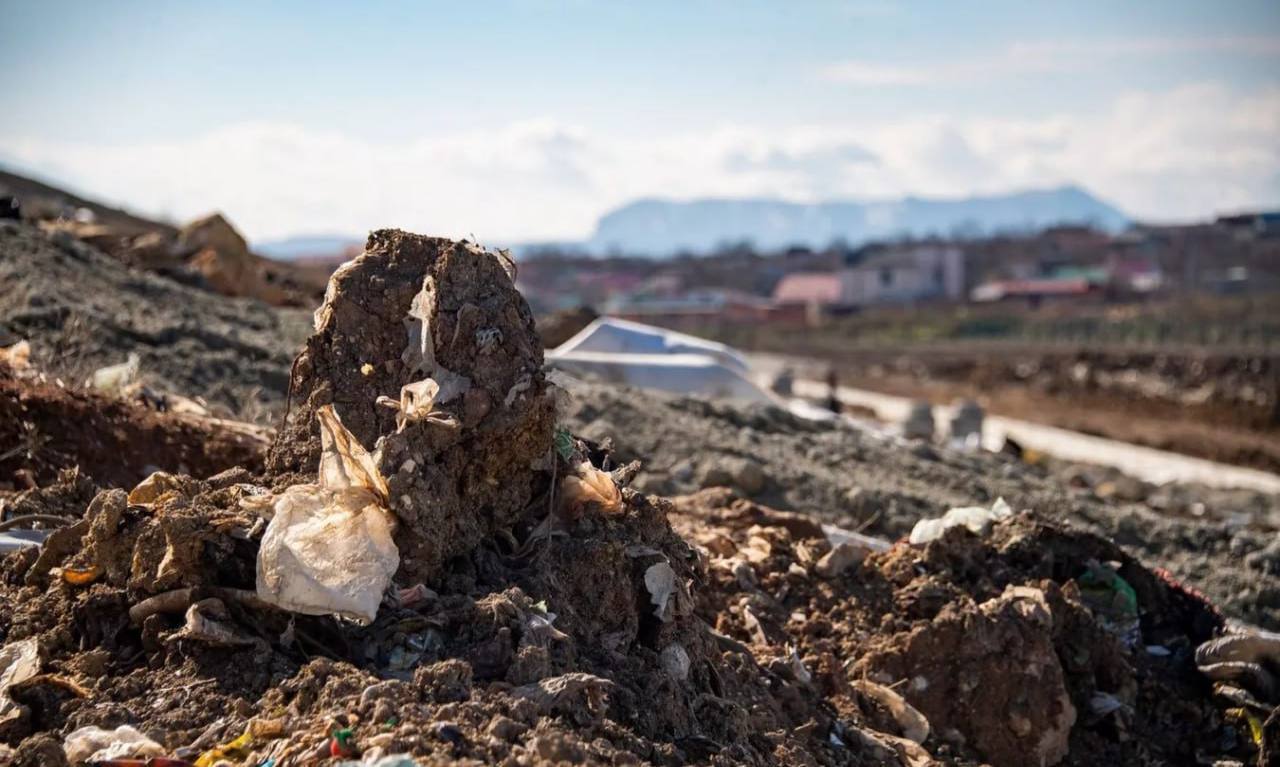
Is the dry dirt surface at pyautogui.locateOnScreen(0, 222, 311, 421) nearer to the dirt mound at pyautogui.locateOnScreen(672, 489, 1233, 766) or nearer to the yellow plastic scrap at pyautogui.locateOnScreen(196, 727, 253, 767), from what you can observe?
the dirt mound at pyautogui.locateOnScreen(672, 489, 1233, 766)

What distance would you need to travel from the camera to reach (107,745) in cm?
299

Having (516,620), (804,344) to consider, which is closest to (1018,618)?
(516,620)

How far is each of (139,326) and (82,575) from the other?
19.6 ft

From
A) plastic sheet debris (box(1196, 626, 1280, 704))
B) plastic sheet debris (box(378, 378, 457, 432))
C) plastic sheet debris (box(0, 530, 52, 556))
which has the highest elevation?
plastic sheet debris (box(378, 378, 457, 432))

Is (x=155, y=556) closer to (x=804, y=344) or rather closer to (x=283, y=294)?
(x=283, y=294)

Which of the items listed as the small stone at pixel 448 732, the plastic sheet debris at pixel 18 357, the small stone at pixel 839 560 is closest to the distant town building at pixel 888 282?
the plastic sheet debris at pixel 18 357

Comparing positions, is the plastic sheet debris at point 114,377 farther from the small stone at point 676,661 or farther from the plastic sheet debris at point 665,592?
the small stone at point 676,661

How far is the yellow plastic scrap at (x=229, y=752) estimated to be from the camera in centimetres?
294

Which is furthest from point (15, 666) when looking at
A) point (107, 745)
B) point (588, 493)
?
point (588, 493)

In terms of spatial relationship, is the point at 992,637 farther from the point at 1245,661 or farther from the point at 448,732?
the point at 448,732

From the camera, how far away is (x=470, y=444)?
380 centimetres

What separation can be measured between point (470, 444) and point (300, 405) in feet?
2.16

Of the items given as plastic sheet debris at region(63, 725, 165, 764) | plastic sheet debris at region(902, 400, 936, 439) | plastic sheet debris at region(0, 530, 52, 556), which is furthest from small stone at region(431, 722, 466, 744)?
plastic sheet debris at region(902, 400, 936, 439)

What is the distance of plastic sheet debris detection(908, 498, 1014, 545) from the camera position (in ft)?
19.0
